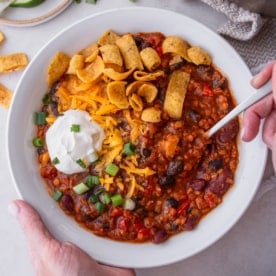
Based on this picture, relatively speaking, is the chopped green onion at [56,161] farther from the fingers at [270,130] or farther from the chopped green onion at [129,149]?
the fingers at [270,130]

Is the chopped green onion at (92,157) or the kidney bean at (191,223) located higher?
the chopped green onion at (92,157)

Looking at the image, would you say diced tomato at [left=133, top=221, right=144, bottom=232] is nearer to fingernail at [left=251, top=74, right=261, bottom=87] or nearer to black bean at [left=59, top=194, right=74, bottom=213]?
black bean at [left=59, top=194, right=74, bottom=213]

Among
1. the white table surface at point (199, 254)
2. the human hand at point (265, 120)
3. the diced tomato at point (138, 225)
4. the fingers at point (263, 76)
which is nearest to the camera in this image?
the fingers at point (263, 76)

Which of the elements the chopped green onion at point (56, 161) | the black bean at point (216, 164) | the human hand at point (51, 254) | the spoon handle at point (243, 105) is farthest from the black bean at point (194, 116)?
the human hand at point (51, 254)

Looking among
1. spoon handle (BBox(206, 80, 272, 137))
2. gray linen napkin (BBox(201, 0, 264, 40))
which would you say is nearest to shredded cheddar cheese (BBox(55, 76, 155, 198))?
spoon handle (BBox(206, 80, 272, 137))

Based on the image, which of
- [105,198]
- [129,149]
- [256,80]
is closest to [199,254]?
[105,198]

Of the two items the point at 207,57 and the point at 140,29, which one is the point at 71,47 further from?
the point at 207,57
